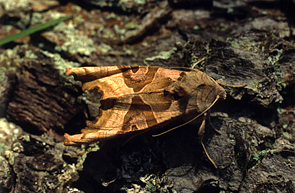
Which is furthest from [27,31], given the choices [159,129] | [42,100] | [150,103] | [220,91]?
[220,91]

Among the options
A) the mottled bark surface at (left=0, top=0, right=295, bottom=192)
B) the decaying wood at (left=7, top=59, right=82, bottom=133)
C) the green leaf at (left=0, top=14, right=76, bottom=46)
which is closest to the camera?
the mottled bark surface at (left=0, top=0, right=295, bottom=192)

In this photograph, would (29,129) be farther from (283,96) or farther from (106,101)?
(283,96)

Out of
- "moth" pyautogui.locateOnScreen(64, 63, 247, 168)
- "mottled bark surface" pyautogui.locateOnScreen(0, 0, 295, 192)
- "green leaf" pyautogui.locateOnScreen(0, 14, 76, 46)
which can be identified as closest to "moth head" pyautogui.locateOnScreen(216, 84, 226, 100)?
"moth" pyautogui.locateOnScreen(64, 63, 247, 168)

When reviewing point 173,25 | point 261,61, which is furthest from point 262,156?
point 173,25

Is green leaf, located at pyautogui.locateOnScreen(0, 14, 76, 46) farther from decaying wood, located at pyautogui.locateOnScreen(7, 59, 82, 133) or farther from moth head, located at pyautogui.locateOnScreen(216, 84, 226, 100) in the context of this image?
moth head, located at pyautogui.locateOnScreen(216, 84, 226, 100)

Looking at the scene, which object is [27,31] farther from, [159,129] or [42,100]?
[159,129]

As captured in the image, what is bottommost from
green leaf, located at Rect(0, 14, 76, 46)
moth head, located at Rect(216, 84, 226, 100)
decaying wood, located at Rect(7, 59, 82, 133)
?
decaying wood, located at Rect(7, 59, 82, 133)

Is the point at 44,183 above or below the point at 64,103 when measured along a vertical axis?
below
